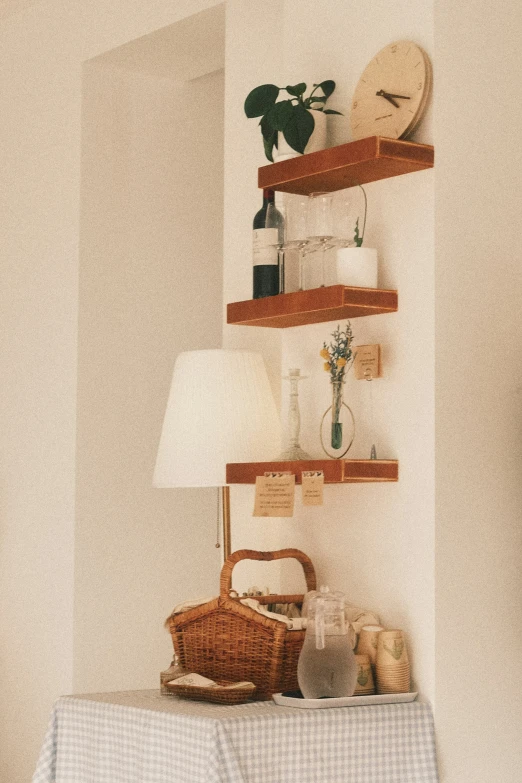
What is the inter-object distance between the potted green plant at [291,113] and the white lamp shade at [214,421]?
0.55 meters

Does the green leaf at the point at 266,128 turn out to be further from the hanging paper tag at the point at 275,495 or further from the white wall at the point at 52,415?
the white wall at the point at 52,415

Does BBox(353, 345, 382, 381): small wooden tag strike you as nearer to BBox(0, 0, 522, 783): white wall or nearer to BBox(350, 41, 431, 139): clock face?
BBox(0, 0, 522, 783): white wall

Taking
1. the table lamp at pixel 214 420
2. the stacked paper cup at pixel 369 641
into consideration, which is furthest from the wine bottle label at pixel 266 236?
the stacked paper cup at pixel 369 641

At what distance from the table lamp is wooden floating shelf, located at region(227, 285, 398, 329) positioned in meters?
0.20

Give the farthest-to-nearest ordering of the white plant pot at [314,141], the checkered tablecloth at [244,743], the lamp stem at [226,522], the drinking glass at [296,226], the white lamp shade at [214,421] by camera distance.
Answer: the lamp stem at [226,522], the white lamp shade at [214,421], the white plant pot at [314,141], the drinking glass at [296,226], the checkered tablecloth at [244,743]

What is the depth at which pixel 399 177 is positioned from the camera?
8.71 ft

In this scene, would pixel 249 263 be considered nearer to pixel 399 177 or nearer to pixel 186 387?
pixel 186 387

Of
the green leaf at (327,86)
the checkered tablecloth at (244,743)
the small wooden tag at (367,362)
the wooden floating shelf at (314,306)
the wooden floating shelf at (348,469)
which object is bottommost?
the checkered tablecloth at (244,743)

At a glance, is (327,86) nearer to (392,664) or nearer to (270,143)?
(270,143)

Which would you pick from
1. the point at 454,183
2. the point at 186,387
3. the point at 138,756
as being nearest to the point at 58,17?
the point at 186,387

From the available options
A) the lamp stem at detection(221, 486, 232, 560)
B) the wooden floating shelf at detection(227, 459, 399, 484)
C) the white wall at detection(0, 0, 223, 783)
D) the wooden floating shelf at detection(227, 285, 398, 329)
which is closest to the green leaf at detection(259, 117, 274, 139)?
the wooden floating shelf at detection(227, 285, 398, 329)

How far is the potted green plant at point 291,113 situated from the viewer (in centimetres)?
277

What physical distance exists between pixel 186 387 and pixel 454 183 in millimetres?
858

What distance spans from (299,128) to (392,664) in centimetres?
123
